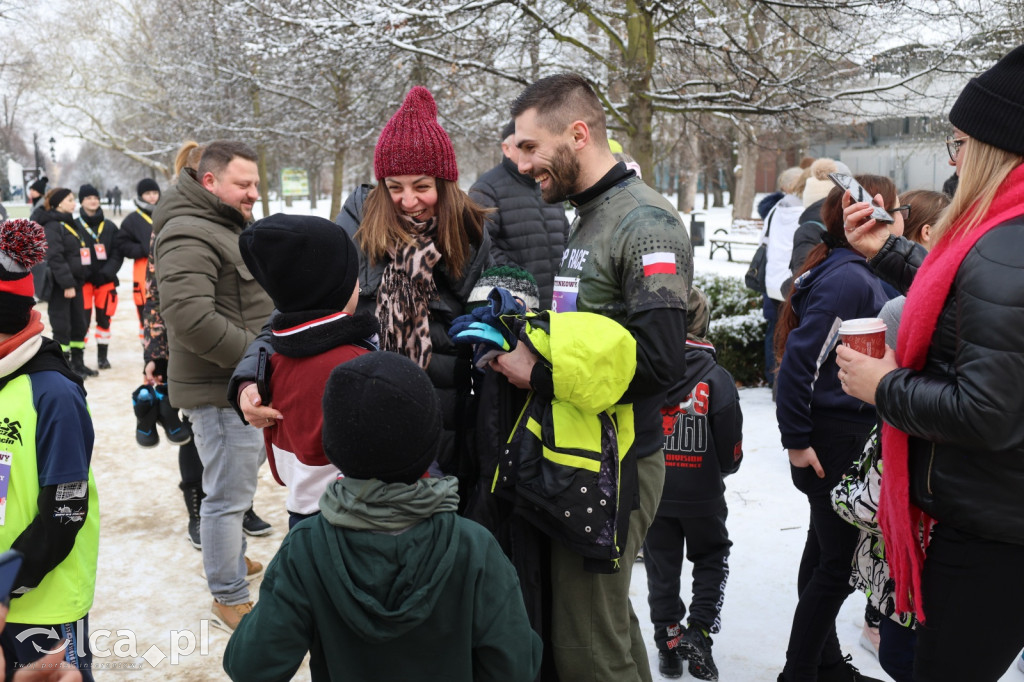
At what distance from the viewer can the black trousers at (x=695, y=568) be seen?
3.62 m

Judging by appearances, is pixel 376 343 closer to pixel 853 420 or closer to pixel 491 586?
pixel 491 586

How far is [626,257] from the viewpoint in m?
2.50

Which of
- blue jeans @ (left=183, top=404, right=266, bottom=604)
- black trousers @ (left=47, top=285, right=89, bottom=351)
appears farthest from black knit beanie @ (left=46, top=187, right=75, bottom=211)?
blue jeans @ (left=183, top=404, right=266, bottom=604)

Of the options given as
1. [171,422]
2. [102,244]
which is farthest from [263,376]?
[102,244]

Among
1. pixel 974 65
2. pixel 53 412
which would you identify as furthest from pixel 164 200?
pixel 974 65

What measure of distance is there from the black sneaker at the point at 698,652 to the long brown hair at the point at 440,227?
1.87 meters

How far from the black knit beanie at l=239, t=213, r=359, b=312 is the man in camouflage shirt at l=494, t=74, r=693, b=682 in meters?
0.56

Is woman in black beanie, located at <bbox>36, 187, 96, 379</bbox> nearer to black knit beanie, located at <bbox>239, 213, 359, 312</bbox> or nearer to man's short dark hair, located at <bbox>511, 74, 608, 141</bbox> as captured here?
black knit beanie, located at <bbox>239, 213, 359, 312</bbox>

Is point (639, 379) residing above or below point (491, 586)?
above

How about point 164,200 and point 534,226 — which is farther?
point 534,226

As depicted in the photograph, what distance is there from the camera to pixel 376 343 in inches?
108

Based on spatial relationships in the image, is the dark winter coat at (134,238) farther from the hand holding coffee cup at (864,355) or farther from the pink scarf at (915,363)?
the pink scarf at (915,363)

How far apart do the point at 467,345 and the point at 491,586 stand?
4.04ft

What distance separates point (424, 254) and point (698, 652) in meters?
2.05
